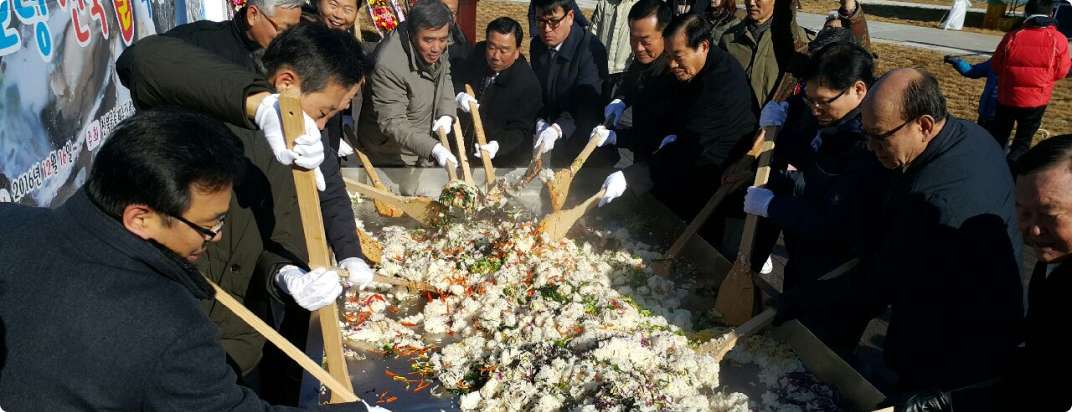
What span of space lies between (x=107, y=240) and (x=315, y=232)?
4.04 feet

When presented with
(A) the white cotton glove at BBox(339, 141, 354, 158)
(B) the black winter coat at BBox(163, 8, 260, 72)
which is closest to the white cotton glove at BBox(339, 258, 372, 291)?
(B) the black winter coat at BBox(163, 8, 260, 72)

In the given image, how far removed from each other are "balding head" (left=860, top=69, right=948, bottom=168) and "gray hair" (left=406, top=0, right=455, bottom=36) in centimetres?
306

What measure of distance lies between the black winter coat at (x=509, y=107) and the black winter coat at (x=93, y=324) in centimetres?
428

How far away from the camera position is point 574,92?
20.4ft

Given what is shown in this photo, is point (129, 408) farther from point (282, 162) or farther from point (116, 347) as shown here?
point (282, 162)

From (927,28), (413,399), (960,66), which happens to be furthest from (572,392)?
(927,28)

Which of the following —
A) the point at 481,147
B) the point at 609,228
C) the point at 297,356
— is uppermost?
the point at 297,356

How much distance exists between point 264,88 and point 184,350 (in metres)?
1.17

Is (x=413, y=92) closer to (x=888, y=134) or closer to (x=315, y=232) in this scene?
(x=315, y=232)

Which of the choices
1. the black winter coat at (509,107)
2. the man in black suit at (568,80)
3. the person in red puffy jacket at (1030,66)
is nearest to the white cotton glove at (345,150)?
the black winter coat at (509,107)

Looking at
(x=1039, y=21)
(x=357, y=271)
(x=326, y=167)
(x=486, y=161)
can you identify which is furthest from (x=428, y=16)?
(x=1039, y=21)

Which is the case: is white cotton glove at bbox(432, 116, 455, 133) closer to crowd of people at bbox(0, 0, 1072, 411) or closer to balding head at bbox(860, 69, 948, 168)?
crowd of people at bbox(0, 0, 1072, 411)

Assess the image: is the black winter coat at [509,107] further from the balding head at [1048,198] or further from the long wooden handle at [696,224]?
the balding head at [1048,198]

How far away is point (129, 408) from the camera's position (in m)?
1.69
